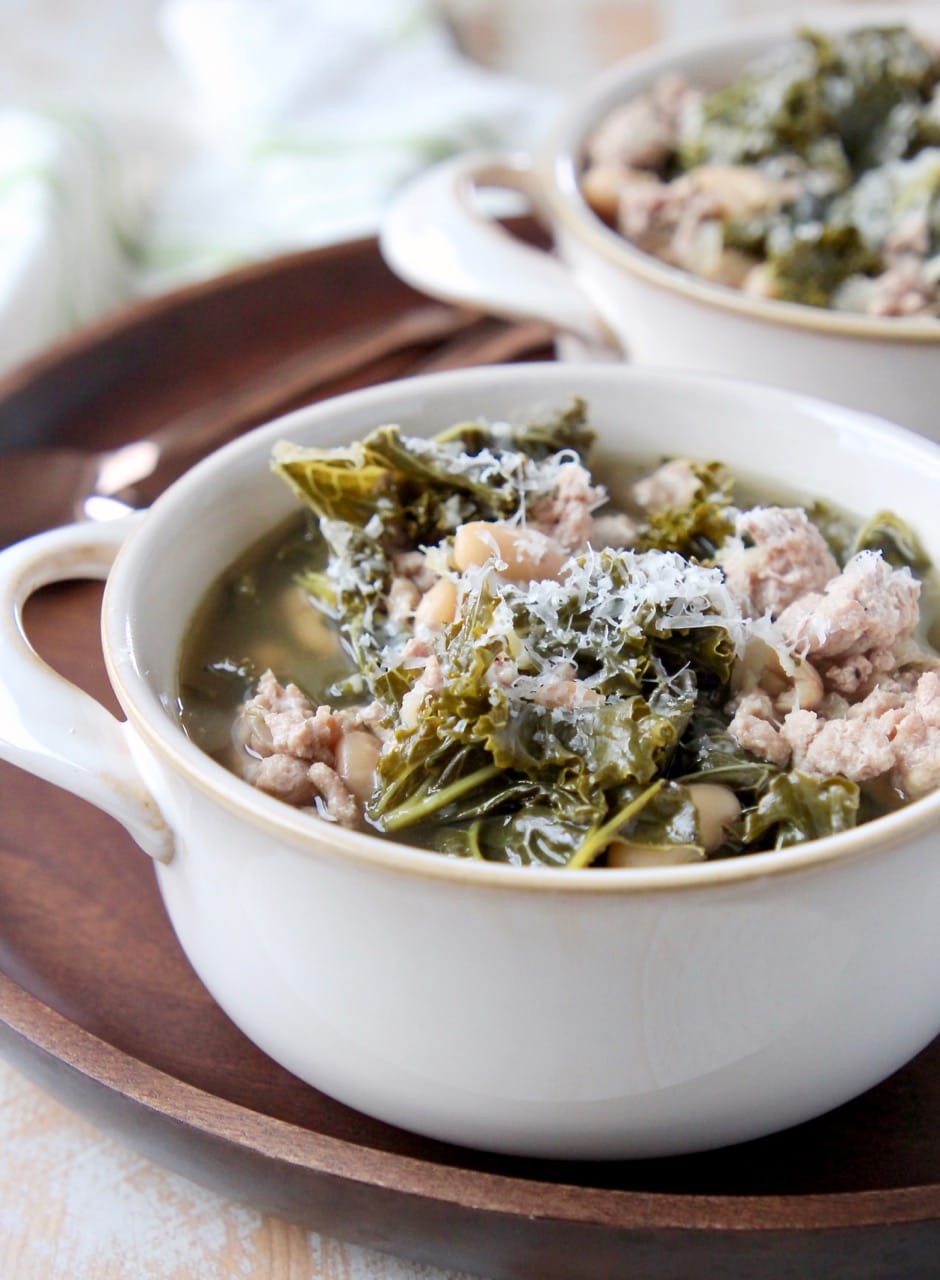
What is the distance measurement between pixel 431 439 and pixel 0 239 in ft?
7.28

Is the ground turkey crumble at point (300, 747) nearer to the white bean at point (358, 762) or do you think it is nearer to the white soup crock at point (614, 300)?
the white bean at point (358, 762)

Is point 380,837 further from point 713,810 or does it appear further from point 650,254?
point 650,254

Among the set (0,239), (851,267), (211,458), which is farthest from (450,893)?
(0,239)

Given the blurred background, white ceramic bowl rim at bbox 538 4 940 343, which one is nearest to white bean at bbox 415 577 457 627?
white ceramic bowl rim at bbox 538 4 940 343

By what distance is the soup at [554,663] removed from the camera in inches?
72.5

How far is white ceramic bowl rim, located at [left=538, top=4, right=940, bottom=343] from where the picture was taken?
2.87 m

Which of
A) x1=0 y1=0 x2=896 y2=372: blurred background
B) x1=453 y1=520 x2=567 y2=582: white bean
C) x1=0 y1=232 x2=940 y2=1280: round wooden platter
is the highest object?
x1=453 y1=520 x2=567 y2=582: white bean

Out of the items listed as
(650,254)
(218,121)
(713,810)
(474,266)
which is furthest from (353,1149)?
(218,121)

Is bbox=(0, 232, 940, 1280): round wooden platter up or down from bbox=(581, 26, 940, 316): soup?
down

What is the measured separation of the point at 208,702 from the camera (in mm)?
2143

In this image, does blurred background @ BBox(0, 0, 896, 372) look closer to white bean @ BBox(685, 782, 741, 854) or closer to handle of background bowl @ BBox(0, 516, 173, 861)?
handle of background bowl @ BBox(0, 516, 173, 861)

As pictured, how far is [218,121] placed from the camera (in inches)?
212

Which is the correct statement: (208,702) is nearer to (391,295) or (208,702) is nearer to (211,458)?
(211,458)

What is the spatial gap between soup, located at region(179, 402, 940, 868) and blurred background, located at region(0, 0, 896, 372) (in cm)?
196
